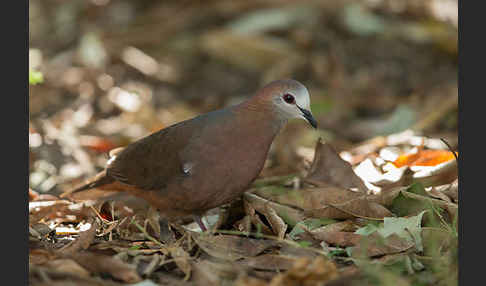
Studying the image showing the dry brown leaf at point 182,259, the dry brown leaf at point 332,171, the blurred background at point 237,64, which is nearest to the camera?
the dry brown leaf at point 182,259

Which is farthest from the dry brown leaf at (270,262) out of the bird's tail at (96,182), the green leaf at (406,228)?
the bird's tail at (96,182)

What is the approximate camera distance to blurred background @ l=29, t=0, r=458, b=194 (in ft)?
20.6

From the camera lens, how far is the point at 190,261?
3018 mm

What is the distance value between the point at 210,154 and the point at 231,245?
0.68 metres

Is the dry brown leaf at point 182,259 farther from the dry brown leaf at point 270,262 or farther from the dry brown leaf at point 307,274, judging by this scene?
the dry brown leaf at point 307,274

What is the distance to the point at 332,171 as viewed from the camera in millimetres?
4211

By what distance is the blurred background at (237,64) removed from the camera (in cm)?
627

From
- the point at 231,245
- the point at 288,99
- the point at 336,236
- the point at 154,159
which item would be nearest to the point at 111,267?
the point at 231,245

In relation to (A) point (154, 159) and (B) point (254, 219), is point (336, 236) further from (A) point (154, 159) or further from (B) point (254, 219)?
(A) point (154, 159)

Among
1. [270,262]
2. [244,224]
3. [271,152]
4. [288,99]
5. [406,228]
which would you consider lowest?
[271,152]

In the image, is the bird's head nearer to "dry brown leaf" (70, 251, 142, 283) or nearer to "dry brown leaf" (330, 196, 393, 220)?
"dry brown leaf" (330, 196, 393, 220)

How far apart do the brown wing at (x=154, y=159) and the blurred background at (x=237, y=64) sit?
4.96 feet

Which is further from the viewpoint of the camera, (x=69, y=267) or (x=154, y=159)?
(x=154, y=159)

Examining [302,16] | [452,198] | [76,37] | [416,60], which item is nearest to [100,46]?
[76,37]
